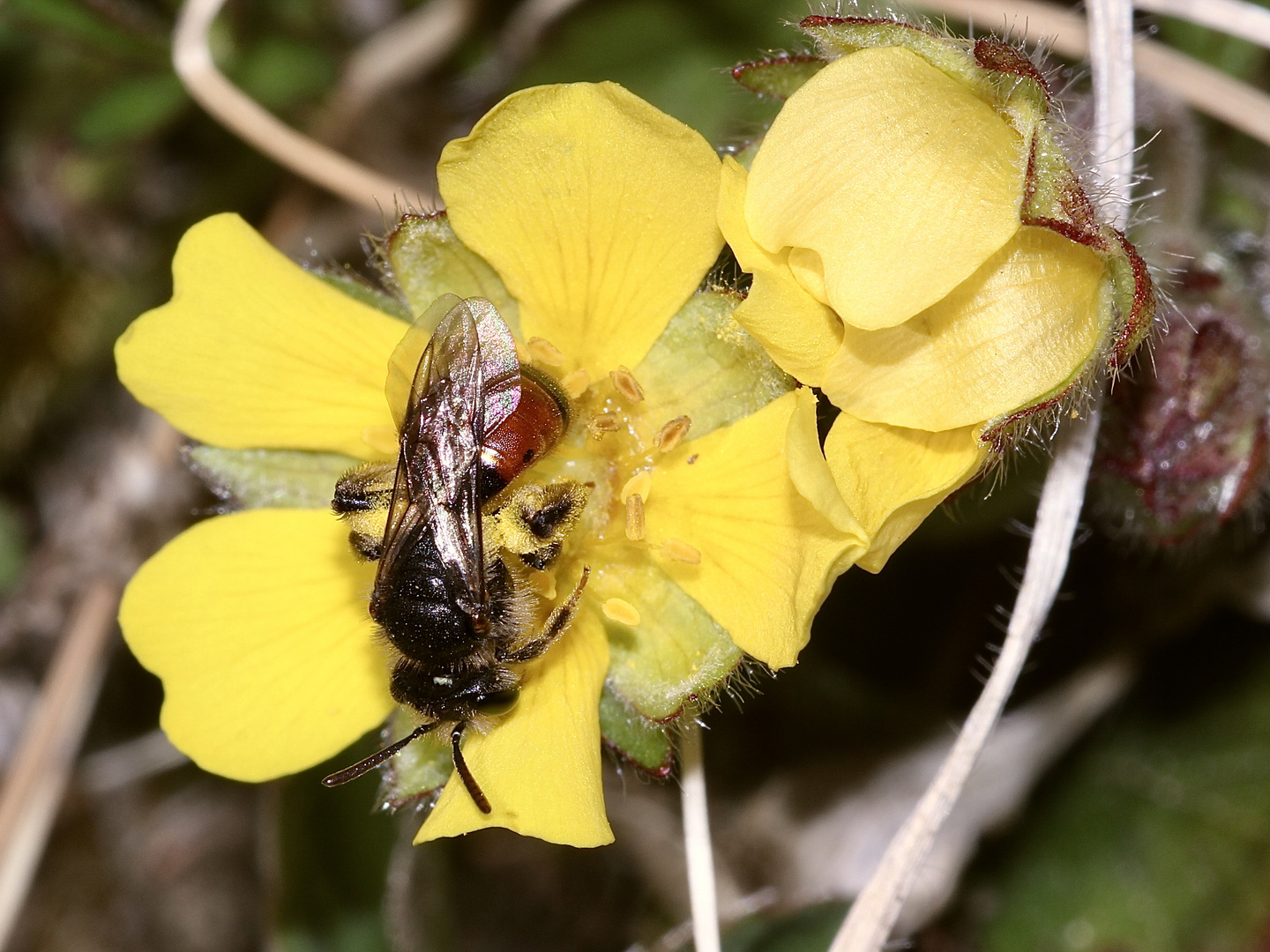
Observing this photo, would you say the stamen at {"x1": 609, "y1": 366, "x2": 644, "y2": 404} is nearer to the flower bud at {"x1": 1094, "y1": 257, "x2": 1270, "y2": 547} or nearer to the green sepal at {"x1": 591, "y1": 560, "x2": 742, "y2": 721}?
the green sepal at {"x1": 591, "y1": 560, "x2": 742, "y2": 721}

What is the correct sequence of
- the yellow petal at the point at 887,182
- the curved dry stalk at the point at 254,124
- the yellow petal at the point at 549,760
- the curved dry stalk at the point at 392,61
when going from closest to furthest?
the yellow petal at the point at 887,182 < the yellow petal at the point at 549,760 < the curved dry stalk at the point at 254,124 < the curved dry stalk at the point at 392,61

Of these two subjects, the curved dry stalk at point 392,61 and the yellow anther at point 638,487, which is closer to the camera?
the yellow anther at point 638,487

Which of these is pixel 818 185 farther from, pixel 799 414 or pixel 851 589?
pixel 851 589

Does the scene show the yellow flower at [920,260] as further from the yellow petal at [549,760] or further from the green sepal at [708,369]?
the yellow petal at [549,760]

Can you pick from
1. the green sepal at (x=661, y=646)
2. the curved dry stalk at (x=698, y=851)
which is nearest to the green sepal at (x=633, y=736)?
the green sepal at (x=661, y=646)

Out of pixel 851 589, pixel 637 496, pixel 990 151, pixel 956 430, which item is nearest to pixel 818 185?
pixel 990 151

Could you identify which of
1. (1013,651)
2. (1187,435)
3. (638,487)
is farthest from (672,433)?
(1187,435)

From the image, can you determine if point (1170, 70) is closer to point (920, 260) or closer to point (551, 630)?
point (920, 260)
